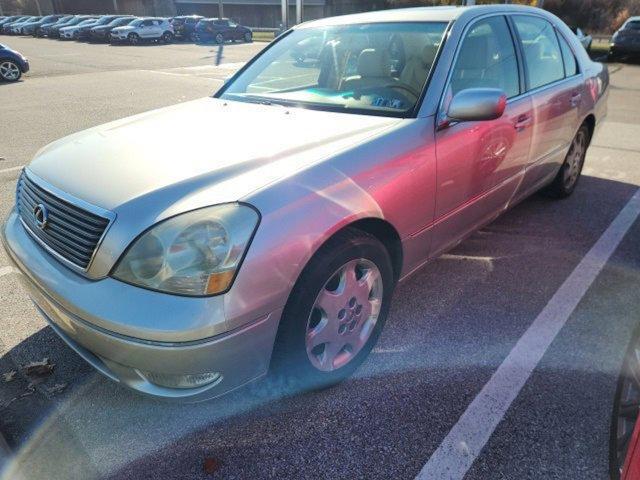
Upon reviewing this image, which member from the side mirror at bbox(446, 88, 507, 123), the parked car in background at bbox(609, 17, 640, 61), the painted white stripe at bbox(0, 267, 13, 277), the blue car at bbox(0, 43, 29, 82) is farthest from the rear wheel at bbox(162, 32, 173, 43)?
the side mirror at bbox(446, 88, 507, 123)

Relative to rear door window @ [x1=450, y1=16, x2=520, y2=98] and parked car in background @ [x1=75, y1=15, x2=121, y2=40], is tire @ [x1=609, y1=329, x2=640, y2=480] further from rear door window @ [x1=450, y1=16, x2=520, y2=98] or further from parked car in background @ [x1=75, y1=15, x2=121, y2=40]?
parked car in background @ [x1=75, y1=15, x2=121, y2=40]

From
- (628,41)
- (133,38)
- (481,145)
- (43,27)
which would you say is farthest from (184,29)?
(481,145)

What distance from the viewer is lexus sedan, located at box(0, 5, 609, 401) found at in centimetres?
172

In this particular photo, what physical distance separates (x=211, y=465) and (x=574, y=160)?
13.8ft

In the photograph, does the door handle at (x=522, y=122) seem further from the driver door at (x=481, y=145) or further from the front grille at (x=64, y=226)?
the front grille at (x=64, y=226)

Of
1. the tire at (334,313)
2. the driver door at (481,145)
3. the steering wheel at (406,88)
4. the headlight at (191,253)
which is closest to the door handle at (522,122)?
the driver door at (481,145)

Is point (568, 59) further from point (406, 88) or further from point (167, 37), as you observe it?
point (167, 37)

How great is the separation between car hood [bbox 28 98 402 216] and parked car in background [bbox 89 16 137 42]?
32988mm

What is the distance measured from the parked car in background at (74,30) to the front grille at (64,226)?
35178mm

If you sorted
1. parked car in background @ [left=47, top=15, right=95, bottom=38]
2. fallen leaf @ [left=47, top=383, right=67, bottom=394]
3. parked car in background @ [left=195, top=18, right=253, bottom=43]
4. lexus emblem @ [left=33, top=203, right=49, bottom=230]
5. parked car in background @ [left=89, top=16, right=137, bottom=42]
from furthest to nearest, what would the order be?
1. parked car in background @ [left=47, top=15, right=95, bottom=38]
2. parked car in background @ [left=89, top=16, right=137, bottom=42]
3. parked car in background @ [left=195, top=18, right=253, bottom=43]
4. fallen leaf @ [left=47, top=383, right=67, bottom=394]
5. lexus emblem @ [left=33, top=203, right=49, bottom=230]

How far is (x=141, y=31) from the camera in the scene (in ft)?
96.8

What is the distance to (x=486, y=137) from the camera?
2816mm

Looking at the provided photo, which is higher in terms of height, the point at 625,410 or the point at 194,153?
the point at 194,153

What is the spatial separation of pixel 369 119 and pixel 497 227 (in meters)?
2.15
